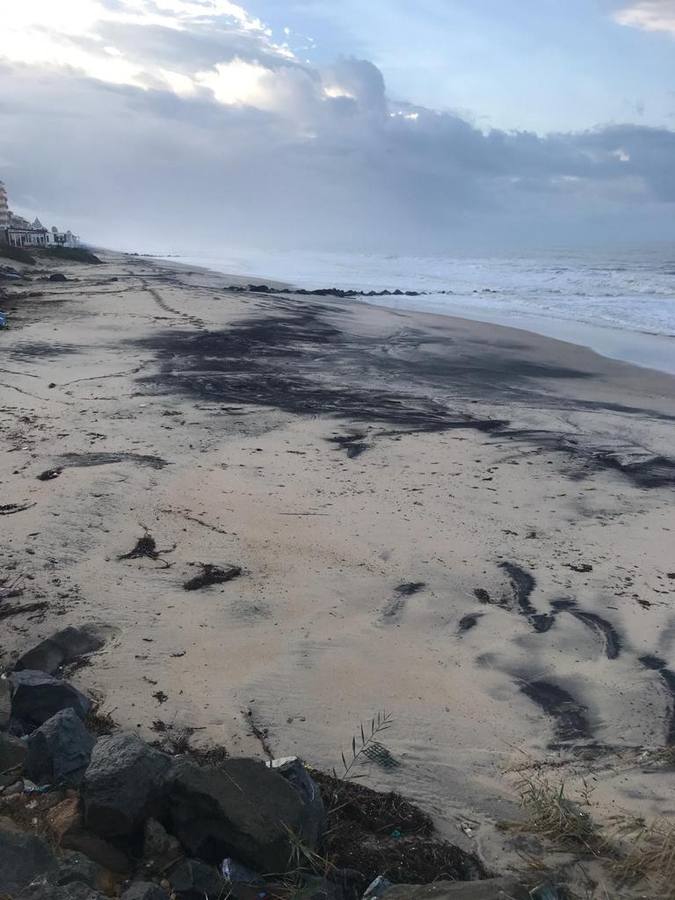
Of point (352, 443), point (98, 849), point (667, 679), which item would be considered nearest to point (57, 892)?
point (98, 849)

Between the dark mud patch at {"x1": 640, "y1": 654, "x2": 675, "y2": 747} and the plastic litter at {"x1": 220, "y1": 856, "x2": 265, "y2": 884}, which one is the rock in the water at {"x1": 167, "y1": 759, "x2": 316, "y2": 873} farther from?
the dark mud patch at {"x1": 640, "y1": 654, "x2": 675, "y2": 747}

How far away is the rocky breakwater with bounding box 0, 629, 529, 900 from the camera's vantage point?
2.15 meters

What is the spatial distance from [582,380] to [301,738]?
33.6 feet

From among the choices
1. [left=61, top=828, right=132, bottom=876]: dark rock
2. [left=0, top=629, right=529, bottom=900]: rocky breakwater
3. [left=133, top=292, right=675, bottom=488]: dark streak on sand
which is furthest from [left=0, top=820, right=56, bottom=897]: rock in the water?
[left=133, top=292, right=675, bottom=488]: dark streak on sand

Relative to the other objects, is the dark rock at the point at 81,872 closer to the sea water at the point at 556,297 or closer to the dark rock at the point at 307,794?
the dark rock at the point at 307,794

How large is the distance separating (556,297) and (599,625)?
89.6ft

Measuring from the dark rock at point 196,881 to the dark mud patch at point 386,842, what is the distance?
0.40 m

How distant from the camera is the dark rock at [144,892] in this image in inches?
79.9

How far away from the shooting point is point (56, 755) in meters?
2.61

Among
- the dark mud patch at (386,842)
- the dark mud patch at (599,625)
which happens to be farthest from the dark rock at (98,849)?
the dark mud patch at (599,625)

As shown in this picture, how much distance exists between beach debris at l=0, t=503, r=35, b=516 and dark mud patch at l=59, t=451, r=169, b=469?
850 mm

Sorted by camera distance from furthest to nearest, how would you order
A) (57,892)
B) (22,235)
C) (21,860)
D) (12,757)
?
(22,235)
(12,757)
(21,860)
(57,892)

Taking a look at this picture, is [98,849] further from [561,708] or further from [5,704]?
[561,708]

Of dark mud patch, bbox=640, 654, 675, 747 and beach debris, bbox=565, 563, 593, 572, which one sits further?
beach debris, bbox=565, 563, 593, 572
